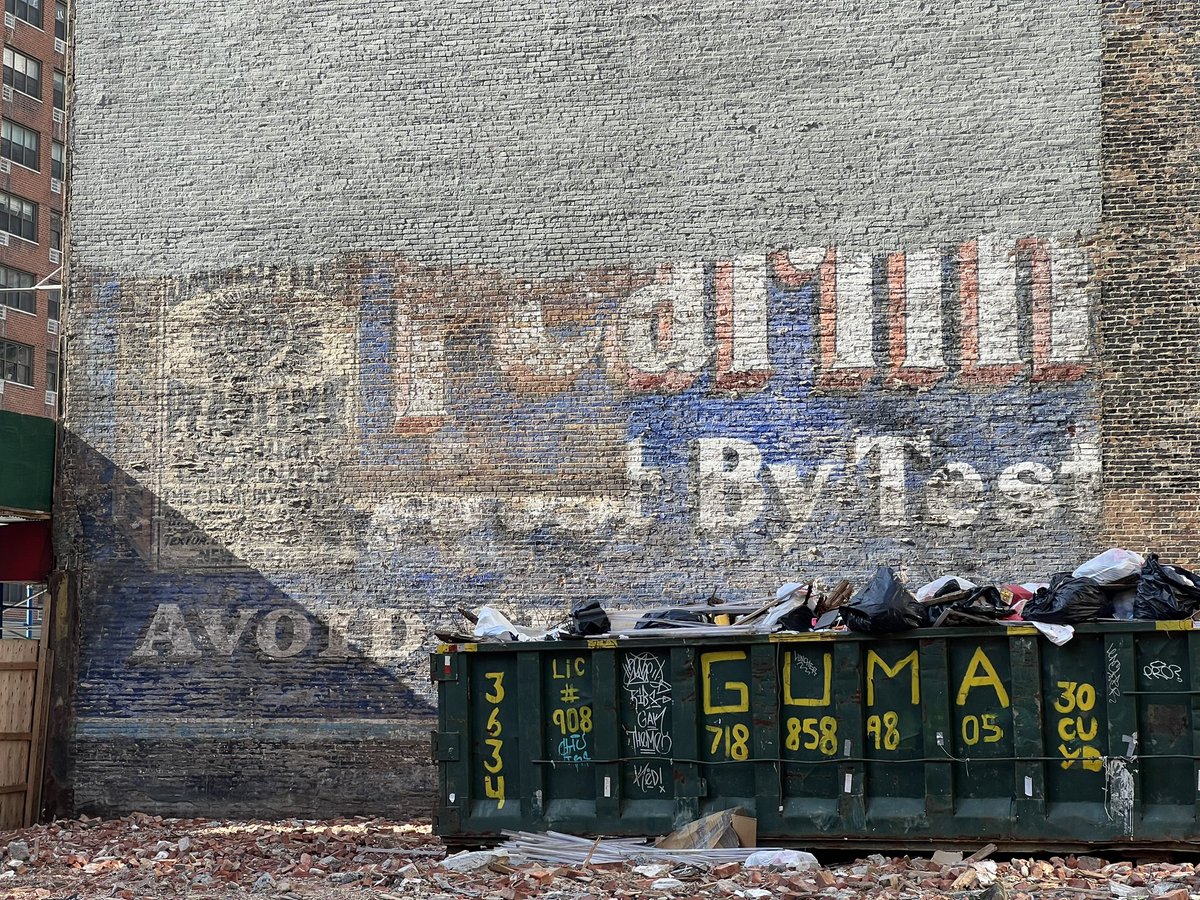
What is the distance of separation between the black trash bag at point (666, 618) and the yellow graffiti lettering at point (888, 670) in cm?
148

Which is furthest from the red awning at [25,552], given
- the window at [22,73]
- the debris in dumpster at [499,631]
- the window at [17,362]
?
the window at [22,73]

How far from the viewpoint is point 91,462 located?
52.1 ft

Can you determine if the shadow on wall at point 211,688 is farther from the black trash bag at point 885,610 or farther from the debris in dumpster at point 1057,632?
the debris in dumpster at point 1057,632

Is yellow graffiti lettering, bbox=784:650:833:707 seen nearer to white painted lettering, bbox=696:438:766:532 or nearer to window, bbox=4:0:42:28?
white painted lettering, bbox=696:438:766:532

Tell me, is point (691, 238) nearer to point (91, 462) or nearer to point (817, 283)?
point (817, 283)

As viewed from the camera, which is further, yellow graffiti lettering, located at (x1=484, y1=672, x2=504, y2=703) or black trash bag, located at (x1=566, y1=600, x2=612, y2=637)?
yellow graffiti lettering, located at (x1=484, y1=672, x2=504, y2=703)

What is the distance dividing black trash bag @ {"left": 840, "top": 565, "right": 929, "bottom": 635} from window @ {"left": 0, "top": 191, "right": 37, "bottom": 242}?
37.1 m

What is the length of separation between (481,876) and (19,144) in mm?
37676

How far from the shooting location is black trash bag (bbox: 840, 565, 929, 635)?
948cm

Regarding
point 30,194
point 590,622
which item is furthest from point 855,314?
point 30,194

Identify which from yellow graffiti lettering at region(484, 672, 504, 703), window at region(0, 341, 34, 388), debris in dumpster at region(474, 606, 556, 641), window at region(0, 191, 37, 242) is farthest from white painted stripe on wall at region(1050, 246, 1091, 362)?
window at region(0, 341, 34, 388)

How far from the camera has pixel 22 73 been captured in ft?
138

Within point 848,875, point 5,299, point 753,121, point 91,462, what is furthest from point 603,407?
point 5,299

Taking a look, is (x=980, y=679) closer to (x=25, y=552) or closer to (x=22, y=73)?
(x=25, y=552)
